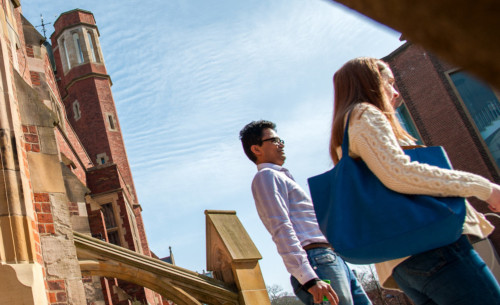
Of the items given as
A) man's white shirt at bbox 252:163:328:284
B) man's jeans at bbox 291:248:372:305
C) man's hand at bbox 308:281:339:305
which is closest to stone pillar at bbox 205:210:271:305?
man's white shirt at bbox 252:163:328:284

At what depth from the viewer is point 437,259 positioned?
1.89 m

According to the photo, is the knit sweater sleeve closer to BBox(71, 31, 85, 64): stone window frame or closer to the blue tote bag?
the blue tote bag

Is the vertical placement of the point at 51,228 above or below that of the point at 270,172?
above

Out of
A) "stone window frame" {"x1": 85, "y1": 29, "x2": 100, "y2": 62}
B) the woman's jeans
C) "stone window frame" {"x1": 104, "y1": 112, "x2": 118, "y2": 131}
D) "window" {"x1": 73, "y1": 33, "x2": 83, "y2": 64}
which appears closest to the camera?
the woman's jeans

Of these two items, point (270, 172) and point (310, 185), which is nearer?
point (310, 185)

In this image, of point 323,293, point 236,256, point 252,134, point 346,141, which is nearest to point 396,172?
point 346,141

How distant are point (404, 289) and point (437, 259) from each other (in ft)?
0.93

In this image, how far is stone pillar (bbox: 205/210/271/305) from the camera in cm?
603

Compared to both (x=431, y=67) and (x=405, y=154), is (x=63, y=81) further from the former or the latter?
(x=405, y=154)

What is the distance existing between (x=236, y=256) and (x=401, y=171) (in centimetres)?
427

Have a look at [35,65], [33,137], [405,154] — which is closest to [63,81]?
[35,65]

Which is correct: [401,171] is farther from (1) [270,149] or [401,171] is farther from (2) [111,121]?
(2) [111,121]

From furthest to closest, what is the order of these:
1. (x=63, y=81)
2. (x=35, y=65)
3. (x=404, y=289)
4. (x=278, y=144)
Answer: (x=63, y=81) < (x=35, y=65) < (x=278, y=144) < (x=404, y=289)

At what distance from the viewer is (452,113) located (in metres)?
22.8
